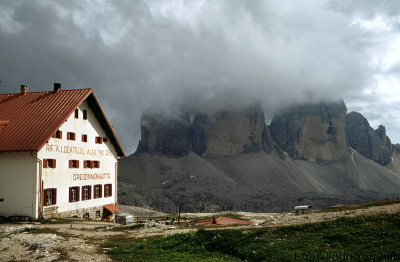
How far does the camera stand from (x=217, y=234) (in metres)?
18.2

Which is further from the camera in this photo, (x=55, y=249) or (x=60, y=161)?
(x=60, y=161)

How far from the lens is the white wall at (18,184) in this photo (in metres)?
29.8

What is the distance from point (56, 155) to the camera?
108ft

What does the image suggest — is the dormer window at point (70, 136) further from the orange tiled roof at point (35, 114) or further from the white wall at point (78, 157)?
the orange tiled roof at point (35, 114)

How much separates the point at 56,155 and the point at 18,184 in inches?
166

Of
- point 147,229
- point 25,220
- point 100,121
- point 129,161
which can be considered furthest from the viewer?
point 129,161

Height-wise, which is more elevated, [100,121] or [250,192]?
[100,121]

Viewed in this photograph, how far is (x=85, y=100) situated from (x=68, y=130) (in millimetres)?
4424

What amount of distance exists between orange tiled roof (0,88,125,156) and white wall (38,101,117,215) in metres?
1.20

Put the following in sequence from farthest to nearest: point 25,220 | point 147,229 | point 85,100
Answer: point 85,100
point 25,220
point 147,229

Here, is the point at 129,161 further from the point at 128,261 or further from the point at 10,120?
the point at 128,261

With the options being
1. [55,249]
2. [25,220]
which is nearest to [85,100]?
[25,220]

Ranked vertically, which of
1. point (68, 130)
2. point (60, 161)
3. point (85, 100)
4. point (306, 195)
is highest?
point (85, 100)

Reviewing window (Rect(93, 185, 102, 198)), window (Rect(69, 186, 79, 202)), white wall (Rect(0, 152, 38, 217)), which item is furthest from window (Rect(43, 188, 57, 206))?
window (Rect(93, 185, 102, 198))
